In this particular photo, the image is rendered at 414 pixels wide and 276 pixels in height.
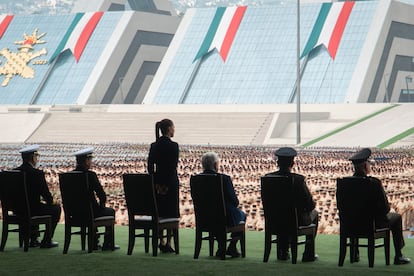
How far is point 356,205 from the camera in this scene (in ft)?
44.2

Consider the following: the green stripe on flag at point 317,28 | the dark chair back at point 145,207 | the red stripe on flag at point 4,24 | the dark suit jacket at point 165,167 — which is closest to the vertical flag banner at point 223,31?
the green stripe on flag at point 317,28

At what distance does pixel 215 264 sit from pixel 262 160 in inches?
1161

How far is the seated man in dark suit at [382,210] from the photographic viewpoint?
13344mm

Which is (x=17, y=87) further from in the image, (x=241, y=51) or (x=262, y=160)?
(x=262, y=160)

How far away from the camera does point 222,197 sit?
14.1 metres

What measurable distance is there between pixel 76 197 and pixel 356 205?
4.05m

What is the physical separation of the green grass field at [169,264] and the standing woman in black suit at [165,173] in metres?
0.65

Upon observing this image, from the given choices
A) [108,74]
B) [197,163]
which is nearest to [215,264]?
[197,163]

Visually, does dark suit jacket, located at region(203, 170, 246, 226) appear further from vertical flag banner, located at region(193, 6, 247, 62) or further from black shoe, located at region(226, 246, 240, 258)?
vertical flag banner, located at region(193, 6, 247, 62)

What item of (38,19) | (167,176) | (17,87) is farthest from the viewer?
(38,19)

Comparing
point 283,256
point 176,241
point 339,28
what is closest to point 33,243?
point 176,241

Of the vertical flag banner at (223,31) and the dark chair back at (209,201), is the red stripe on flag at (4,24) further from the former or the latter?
the dark chair back at (209,201)

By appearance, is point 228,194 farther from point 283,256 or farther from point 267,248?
point 283,256

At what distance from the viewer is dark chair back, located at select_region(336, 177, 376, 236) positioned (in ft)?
43.8
